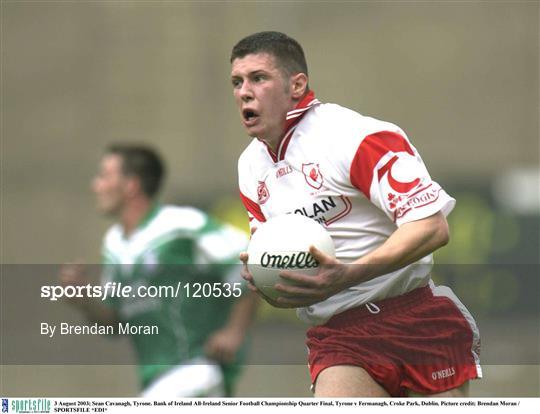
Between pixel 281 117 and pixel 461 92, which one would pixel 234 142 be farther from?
pixel 281 117

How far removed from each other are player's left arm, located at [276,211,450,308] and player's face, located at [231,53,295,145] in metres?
0.79

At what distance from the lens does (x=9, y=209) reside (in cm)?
1873

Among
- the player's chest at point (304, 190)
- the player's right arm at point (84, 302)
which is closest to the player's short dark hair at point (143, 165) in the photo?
the player's right arm at point (84, 302)

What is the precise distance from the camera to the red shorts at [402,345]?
5.35 m

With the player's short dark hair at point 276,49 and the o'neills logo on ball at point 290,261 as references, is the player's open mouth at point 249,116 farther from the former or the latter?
the o'neills logo on ball at point 290,261

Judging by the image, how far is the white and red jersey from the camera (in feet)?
16.6

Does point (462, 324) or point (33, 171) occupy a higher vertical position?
point (33, 171)

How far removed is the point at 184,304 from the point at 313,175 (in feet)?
10.2

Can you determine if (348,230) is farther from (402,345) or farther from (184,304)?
(184,304)

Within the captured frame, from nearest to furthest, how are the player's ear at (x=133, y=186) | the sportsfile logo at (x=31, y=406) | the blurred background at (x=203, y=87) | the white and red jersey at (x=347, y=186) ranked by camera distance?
the white and red jersey at (x=347, y=186), the sportsfile logo at (x=31, y=406), the player's ear at (x=133, y=186), the blurred background at (x=203, y=87)

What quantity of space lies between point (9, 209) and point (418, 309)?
14.2 metres

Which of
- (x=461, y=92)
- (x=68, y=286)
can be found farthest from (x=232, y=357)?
(x=461, y=92)

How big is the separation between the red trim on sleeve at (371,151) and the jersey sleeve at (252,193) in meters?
0.60

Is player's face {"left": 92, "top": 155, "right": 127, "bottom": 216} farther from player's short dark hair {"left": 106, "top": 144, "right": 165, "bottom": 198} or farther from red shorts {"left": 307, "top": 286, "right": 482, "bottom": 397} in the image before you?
red shorts {"left": 307, "top": 286, "right": 482, "bottom": 397}
